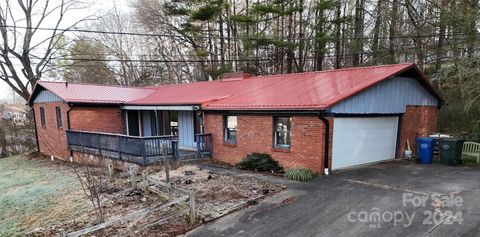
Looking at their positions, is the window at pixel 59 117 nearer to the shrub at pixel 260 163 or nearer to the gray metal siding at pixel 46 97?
the gray metal siding at pixel 46 97

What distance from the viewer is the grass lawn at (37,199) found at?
7.17 m

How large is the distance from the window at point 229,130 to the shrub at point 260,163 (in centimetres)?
135

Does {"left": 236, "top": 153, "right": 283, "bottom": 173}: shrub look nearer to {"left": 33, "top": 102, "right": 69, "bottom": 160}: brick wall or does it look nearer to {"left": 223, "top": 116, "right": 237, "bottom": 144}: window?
{"left": 223, "top": 116, "right": 237, "bottom": 144}: window

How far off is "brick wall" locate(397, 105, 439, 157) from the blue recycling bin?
2.53ft

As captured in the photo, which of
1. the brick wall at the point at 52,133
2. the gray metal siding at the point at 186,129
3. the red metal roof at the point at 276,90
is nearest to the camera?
the red metal roof at the point at 276,90

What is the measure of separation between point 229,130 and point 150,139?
3218mm

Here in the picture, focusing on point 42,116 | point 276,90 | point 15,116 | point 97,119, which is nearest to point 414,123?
point 276,90

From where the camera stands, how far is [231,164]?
11.6m

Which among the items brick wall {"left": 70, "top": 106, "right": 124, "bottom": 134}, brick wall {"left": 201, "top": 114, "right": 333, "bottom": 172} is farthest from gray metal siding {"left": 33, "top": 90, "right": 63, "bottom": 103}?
brick wall {"left": 201, "top": 114, "right": 333, "bottom": 172}

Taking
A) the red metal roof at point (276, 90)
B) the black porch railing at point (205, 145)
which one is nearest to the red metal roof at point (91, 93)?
the red metal roof at point (276, 90)

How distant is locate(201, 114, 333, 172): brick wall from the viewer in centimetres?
894

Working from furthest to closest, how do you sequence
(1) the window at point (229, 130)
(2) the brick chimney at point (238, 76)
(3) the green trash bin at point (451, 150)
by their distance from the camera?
(2) the brick chimney at point (238, 76), (1) the window at point (229, 130), (3) the green trash bin at point (451, 150)

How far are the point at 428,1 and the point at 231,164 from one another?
559 inches

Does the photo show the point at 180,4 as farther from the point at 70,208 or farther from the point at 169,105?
the point at 70,208
